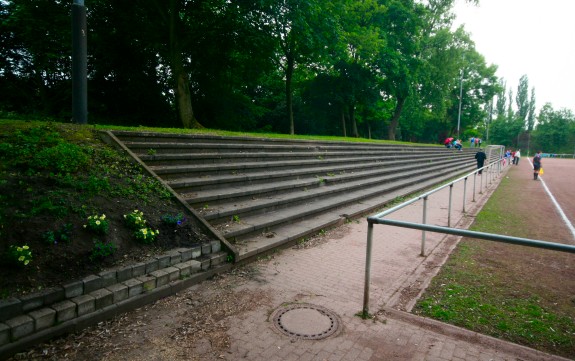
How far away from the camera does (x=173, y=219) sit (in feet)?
15.9

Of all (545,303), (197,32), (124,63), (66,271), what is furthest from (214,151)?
(124,63)

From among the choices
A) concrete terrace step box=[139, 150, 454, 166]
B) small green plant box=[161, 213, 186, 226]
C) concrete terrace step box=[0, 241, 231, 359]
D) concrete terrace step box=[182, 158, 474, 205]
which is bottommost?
concrete terrace step box=[0, 241, 231, 359]

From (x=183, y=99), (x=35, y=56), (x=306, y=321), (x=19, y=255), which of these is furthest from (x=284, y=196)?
(x=35, y=56)

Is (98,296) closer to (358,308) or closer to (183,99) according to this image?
(358,308)

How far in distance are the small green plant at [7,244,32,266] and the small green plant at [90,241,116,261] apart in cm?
57

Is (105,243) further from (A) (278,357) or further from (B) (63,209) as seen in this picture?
(A) (278,357)

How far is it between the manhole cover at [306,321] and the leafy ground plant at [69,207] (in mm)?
1755

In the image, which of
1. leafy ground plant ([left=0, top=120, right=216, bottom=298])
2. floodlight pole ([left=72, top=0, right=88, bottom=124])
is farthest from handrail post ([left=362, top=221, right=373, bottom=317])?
floodlight pole ([left=72, top=0, right=88, bottom=124])

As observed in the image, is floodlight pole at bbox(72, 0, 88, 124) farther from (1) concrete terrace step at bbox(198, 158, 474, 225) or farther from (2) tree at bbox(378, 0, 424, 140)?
(2) tree at bbox(378, 0, 424, 140)

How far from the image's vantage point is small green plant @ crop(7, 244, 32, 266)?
129 inches

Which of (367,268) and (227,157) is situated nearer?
(367,268)

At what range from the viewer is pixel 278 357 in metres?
3.01

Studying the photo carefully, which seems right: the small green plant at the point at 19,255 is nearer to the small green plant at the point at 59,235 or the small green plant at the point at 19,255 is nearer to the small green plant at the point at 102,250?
the small green plant at the point at 59,235

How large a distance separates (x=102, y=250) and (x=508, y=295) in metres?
5.02
